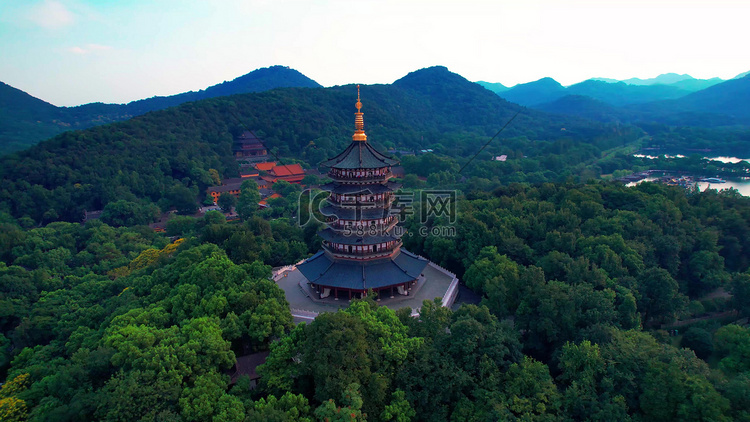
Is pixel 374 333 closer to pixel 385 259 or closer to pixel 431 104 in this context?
pixel 385 259

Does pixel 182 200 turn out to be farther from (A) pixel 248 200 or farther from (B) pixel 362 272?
(B) pixel 362 272

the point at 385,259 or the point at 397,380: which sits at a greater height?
the point at 385,259

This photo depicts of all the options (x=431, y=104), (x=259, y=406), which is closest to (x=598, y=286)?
(x=259, y=406)

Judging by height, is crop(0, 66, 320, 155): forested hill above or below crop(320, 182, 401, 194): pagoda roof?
above

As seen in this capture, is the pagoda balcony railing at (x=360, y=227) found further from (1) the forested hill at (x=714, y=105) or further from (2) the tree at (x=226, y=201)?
(1) the forested hill at (x=714, y=105)

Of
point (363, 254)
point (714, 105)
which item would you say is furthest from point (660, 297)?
point (714, 105)

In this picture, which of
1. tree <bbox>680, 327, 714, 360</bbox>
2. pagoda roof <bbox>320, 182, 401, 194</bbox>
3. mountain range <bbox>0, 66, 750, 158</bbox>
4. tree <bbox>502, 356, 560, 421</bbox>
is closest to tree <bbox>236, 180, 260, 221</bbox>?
pagoda roof <bbox>320, 182, 401, 194</bbox>

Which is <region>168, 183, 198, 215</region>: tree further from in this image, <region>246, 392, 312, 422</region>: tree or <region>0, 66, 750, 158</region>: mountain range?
<region>0, 66, 750, 158</region>: mountain range
